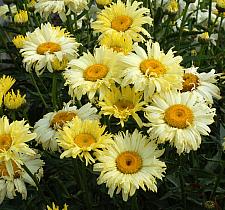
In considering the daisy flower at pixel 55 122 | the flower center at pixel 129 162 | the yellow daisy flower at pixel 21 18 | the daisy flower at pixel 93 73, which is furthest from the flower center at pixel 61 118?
the yellow daisy flower at pixel 21 18

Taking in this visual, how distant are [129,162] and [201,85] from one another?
1.80 feet

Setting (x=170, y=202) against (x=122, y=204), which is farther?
(x=170, y=202)

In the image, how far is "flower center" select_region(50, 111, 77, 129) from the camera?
89.4 inches

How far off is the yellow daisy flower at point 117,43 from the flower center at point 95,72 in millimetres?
159

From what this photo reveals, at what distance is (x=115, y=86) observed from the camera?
214 cm

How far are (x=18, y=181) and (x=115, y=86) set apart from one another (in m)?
0.56

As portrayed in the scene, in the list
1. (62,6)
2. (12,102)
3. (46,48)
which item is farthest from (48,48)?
(62,6)

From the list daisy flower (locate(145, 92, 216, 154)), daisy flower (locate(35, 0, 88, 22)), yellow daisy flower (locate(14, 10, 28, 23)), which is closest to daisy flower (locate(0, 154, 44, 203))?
daisy flower (locate(145, 92, 216, 154))

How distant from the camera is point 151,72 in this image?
6.80ft

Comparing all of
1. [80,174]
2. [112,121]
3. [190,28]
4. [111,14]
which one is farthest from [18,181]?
[190,28]

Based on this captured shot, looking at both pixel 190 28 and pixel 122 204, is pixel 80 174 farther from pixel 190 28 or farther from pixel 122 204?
pixel 190 28

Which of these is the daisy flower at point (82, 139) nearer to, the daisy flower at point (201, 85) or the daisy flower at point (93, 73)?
the daisy flower at point (93, 73)

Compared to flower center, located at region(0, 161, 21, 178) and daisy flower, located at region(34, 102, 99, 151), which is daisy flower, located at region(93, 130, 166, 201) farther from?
flower center, located at region(0, 161, 21, 178)

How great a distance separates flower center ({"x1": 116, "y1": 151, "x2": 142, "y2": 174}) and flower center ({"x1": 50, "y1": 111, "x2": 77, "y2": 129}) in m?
0.31
